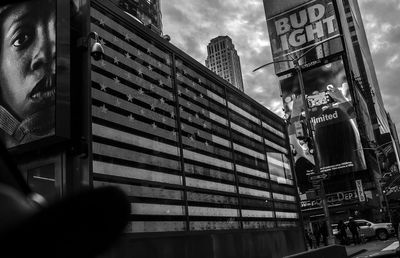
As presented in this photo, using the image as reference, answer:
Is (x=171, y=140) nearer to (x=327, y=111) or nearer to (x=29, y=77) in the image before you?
(x=29, y=77)

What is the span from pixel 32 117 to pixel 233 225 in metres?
6.87

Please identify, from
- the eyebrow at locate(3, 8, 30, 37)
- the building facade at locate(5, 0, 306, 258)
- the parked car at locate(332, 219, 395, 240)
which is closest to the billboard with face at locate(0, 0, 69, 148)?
the building facade at locate(5, 0, 306, 258)

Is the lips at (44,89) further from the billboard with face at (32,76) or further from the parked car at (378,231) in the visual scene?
the parked car at (378,231)

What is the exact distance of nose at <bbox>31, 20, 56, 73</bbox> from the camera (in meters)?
8.08

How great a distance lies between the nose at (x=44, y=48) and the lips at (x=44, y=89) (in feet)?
0.66

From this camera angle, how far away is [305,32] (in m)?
80.0

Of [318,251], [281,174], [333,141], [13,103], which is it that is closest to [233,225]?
[318,251]

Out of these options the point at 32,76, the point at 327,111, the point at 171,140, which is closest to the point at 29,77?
the point at 32,76

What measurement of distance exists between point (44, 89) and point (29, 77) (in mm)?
505

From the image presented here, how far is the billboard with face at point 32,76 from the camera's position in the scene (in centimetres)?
786

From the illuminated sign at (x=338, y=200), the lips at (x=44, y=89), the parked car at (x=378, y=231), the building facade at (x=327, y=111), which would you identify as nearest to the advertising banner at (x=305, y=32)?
the building facade at (x=327, y=111)

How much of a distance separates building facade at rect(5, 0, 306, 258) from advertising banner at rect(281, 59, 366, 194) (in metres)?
56.4

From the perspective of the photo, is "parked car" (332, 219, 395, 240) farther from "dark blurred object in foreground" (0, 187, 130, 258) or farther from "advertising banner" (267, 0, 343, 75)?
"advertising banner" (267, 0, 343, 75)

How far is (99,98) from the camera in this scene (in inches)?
329
